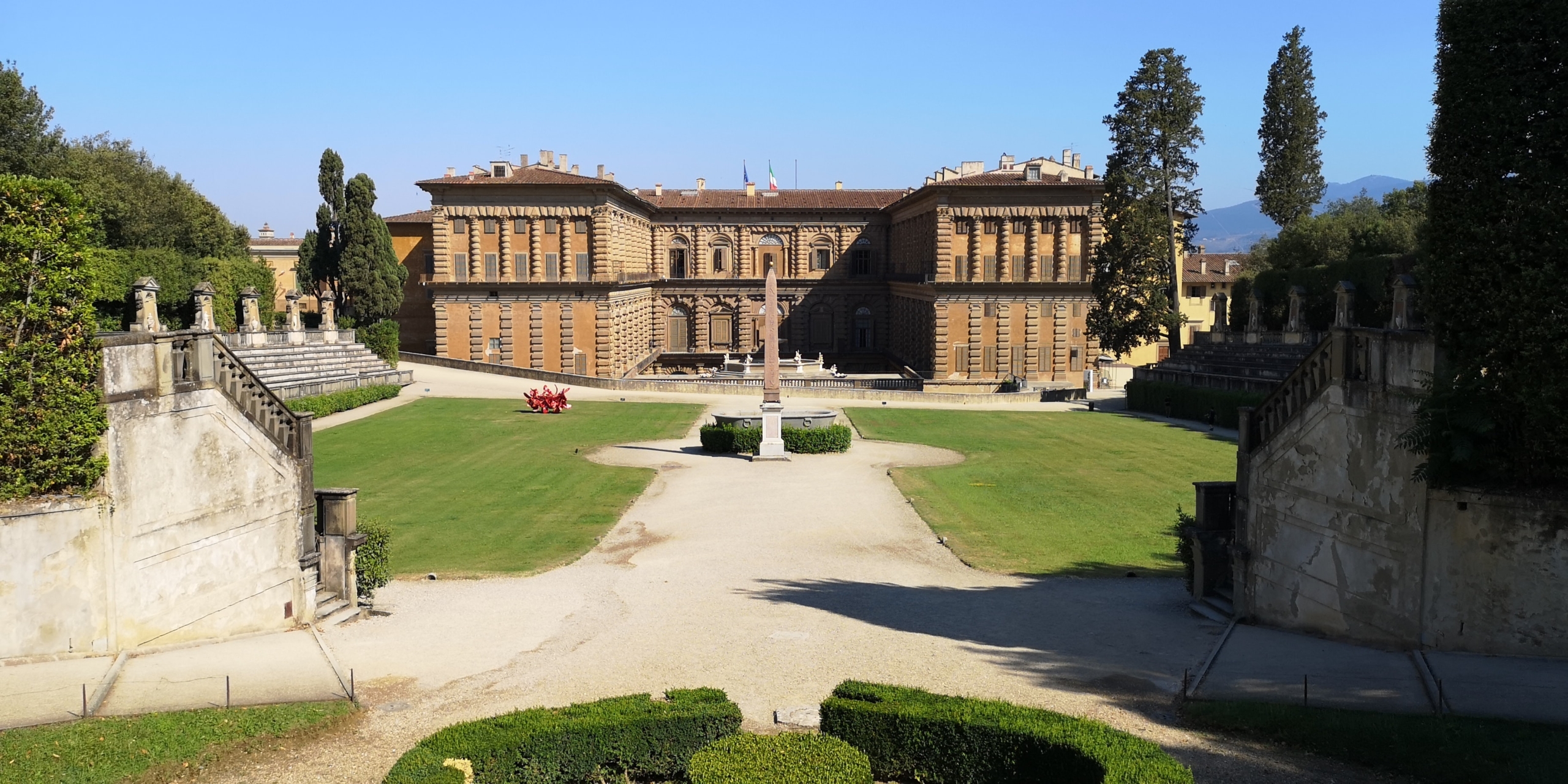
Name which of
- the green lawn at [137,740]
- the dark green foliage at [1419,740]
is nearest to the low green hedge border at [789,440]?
the green lawn at [137,740]

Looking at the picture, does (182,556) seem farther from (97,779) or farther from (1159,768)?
(1159,768)

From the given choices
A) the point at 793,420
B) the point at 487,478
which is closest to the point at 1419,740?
the point at 487,478

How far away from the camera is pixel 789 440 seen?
1419 inches

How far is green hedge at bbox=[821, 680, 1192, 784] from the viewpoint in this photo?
32.3 feet

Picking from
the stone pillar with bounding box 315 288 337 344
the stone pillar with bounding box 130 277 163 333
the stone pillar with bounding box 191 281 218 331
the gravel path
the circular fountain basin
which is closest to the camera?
the gravel path

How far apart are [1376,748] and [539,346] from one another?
62.2 metres

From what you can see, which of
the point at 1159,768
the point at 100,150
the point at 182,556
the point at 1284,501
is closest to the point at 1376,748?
the point at 1159,768

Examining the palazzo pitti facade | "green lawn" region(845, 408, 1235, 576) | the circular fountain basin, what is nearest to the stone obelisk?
the circular fountain basin

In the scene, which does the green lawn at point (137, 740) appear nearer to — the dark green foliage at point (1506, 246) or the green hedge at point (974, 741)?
the green hedge at point (974, 741)

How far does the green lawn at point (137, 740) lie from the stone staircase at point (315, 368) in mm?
30461

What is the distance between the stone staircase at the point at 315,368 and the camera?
43.2 meters

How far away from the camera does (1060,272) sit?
227 feet

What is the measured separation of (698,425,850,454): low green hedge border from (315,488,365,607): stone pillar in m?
19.3

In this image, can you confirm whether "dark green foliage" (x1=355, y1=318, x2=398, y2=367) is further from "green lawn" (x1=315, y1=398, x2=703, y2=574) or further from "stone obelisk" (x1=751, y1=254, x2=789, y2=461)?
"stone obelisk" (x1=751, y1=254, x2=789, y2=461)
